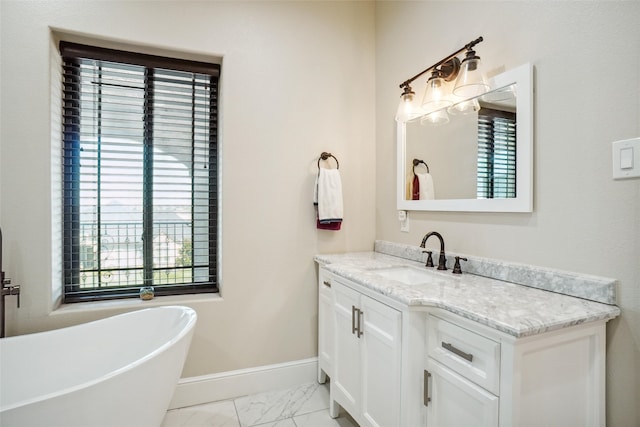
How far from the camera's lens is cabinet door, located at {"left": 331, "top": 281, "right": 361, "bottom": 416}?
1659mm

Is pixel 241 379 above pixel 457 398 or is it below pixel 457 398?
below

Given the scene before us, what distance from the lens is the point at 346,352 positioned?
176 cm

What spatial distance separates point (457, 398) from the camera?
114 centimetres

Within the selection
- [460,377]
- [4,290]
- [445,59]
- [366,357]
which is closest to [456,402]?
[460,377]

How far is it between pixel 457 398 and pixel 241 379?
1478 mm

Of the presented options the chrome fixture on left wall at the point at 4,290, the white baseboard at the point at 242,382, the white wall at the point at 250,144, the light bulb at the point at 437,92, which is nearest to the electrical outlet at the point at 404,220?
the white wall at the point at 250,144

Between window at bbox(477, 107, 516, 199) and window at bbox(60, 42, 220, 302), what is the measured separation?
5.56ft

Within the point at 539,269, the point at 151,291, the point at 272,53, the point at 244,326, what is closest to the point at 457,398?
the point at 539,269

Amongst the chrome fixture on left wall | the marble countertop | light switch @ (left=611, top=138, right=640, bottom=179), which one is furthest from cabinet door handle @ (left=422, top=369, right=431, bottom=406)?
the chrome fixture on left wall

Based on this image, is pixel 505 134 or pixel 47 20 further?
pixel 47 20

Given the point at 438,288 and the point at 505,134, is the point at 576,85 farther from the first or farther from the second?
the point at 438,288

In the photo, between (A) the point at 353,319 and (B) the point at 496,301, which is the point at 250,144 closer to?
(A) the point at 353,319

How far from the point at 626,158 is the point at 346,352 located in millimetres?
1447

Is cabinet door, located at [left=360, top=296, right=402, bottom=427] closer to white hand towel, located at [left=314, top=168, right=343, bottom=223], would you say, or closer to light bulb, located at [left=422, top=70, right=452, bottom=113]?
white hand towel, located at [left=314, top=168, right=343, bottom=223]
